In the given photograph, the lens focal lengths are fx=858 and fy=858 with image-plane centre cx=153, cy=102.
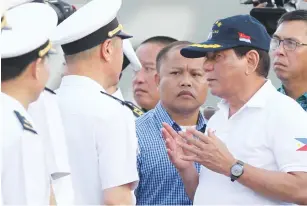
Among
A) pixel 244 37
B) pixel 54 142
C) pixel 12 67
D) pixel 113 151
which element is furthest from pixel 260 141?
pixel 12 67

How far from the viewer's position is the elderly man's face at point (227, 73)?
3889mm

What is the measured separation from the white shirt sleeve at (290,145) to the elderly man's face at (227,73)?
33cm

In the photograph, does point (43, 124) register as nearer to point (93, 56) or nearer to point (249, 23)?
point (93, 56)

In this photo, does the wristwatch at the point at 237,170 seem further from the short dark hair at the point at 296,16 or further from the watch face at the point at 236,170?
the short dark hair at the point at 296,16

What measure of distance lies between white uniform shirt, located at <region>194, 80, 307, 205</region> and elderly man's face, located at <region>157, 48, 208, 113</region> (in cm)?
72

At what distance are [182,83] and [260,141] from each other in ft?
3.32

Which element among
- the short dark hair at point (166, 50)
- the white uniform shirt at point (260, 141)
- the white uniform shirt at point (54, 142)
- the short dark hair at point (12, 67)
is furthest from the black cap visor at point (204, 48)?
the short dark hair at point (12, 67)

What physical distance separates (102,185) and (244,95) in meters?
0.82

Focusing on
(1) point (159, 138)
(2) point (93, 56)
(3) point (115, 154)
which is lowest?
(1) point (159, 138)

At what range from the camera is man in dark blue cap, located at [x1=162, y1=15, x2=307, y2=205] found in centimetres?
364

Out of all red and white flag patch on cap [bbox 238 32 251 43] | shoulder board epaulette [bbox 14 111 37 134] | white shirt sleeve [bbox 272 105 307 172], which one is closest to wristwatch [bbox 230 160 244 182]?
white shirt sleeve [bbox 272 105 307 172]

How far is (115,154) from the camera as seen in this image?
11.5 feet

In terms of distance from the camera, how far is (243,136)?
375 centimetres

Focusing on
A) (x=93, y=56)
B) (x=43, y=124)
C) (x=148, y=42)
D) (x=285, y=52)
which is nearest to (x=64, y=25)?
(x=93, y=56)
